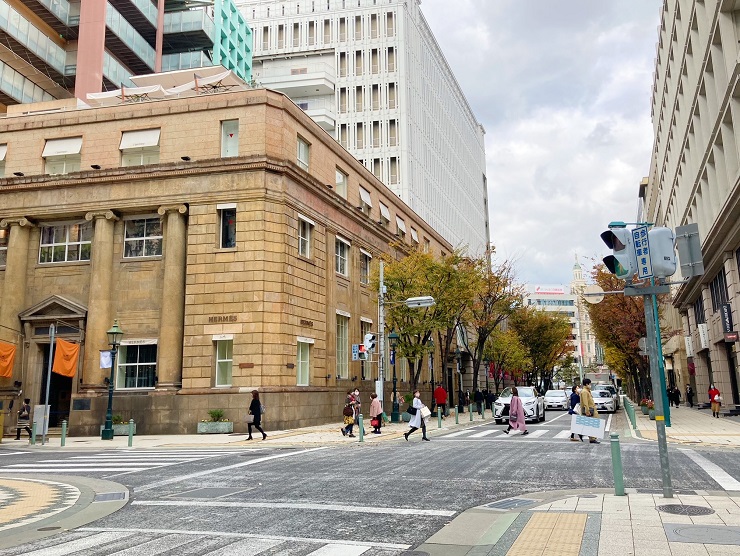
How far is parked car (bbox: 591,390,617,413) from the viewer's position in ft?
125

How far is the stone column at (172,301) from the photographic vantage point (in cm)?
2655

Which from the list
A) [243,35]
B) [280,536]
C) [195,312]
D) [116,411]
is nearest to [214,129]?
[195,312]

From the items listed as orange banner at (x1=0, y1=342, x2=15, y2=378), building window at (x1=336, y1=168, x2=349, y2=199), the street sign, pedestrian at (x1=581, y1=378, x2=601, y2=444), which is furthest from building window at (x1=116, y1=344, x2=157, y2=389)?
the street sign

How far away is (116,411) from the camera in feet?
86.9

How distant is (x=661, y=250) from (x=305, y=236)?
22.9 metres

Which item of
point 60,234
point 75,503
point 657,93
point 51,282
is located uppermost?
point 657,93

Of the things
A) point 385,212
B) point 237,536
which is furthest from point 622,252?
point 385,212

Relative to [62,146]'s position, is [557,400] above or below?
below

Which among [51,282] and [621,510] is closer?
[621,510]

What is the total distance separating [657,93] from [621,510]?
160 feet

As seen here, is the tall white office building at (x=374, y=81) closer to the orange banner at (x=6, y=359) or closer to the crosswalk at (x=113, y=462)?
the orange banner at (x=6, y=359)

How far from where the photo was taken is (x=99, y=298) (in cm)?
2769

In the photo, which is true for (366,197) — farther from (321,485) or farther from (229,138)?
(321,485)

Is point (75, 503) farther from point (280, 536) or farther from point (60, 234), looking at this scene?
point (60, 234)
